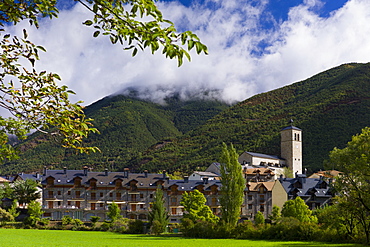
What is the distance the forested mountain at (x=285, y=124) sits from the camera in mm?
126000

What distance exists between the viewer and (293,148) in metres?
132

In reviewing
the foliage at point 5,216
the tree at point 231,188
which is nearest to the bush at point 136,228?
the tree at point 231,188

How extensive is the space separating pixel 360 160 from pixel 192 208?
30.3 meters

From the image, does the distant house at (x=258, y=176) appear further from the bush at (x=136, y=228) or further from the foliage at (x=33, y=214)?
the foliage at (x=33, y=214)

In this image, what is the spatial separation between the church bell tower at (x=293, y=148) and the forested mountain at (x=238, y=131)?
105 inches

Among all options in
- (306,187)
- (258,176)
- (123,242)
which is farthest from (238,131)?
(123,242)

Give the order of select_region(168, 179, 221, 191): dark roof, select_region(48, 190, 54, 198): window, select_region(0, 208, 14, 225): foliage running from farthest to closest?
1. select_region(168, 179, 221, 191): dark roof
2. select_region(48, 190, 54, 198): window
3. select_region(0, 208, 14, 225): foliage

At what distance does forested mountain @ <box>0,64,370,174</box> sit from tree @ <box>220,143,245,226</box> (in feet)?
248

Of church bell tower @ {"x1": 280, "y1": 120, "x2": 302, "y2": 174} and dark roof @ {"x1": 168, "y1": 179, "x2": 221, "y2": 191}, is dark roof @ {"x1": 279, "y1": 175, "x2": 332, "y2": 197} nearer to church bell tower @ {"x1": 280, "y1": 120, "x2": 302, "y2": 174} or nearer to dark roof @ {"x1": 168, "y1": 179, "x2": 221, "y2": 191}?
dark roof @ {"x1": 168, "y1": 179, "x2": 221, "y2": 191}

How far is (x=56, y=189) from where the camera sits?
68312mm

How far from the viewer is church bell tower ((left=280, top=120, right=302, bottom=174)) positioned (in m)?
133

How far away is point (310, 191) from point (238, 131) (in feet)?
290

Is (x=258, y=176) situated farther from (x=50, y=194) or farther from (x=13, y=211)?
(x=13, y=211)

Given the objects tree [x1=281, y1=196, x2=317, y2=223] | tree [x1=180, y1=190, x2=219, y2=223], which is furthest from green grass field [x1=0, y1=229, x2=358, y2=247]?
tree [x1=281, y1=196, x2=317, y2=223]
